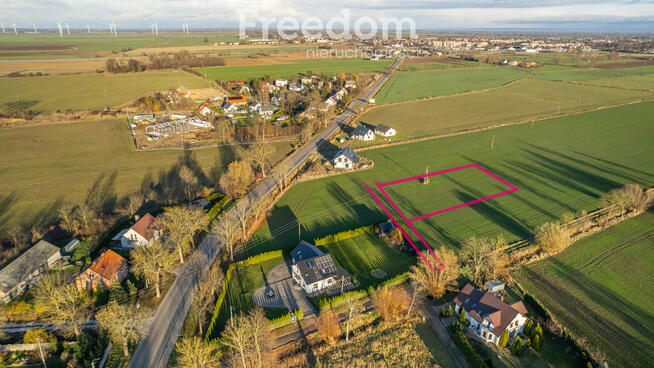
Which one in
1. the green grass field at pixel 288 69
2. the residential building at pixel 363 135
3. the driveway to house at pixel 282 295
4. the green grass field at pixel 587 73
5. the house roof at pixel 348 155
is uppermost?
the green grass field at pixel 288 69

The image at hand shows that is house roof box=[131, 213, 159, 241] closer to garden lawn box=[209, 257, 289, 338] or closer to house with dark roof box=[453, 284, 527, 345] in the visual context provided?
garden lawn box=[209, 257, 289, 338]

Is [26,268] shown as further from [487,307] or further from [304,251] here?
[487,307]

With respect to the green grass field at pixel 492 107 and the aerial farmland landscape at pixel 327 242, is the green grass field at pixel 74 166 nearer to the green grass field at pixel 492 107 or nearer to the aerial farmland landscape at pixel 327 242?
the aerial farmland landscape at pixel 327 242

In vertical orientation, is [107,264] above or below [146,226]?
below

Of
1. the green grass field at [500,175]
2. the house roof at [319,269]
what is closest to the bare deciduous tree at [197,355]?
the house roof at [319,269]

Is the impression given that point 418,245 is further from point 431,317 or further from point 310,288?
point 310,288

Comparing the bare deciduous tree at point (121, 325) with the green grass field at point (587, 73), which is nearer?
the bare deciduous tree at point (121, 325)

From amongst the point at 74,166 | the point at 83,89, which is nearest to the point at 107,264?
the point at 74,166

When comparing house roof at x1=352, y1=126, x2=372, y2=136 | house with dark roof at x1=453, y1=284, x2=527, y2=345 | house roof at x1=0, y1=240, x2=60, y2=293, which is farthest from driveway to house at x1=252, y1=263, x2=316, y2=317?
house roof at x1=352, y1=126, x2=372, y2=136
